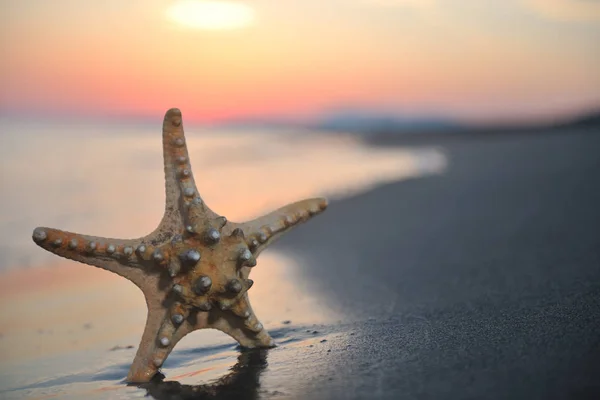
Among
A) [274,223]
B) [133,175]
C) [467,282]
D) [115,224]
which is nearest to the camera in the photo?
[274,223]

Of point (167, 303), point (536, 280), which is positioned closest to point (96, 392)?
point (167, 303)

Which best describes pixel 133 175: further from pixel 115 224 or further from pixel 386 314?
pixel 386 314

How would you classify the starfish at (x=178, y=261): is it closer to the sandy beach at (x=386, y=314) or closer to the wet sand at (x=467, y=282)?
the sandy beach at (x=386, y=314)

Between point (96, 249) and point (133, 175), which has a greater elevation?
point (133, 175)

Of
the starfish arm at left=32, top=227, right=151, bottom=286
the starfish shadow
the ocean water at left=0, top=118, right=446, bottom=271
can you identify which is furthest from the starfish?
the ocean water at left=0, top=118, right=446, bottom=271

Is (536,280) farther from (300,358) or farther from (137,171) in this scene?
(137,171)

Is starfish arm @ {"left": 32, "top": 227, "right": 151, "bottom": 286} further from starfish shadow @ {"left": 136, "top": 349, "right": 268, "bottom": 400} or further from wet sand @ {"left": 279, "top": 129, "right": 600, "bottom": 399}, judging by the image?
wet sand @ {"left": 279, "top": 129, "right": 600, "bottom": 399}

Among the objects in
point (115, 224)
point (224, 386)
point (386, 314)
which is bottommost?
point (224, 386)

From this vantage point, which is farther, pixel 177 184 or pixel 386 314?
pixel 386 314

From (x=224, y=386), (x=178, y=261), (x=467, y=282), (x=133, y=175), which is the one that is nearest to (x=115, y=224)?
(x=133, y=175)
